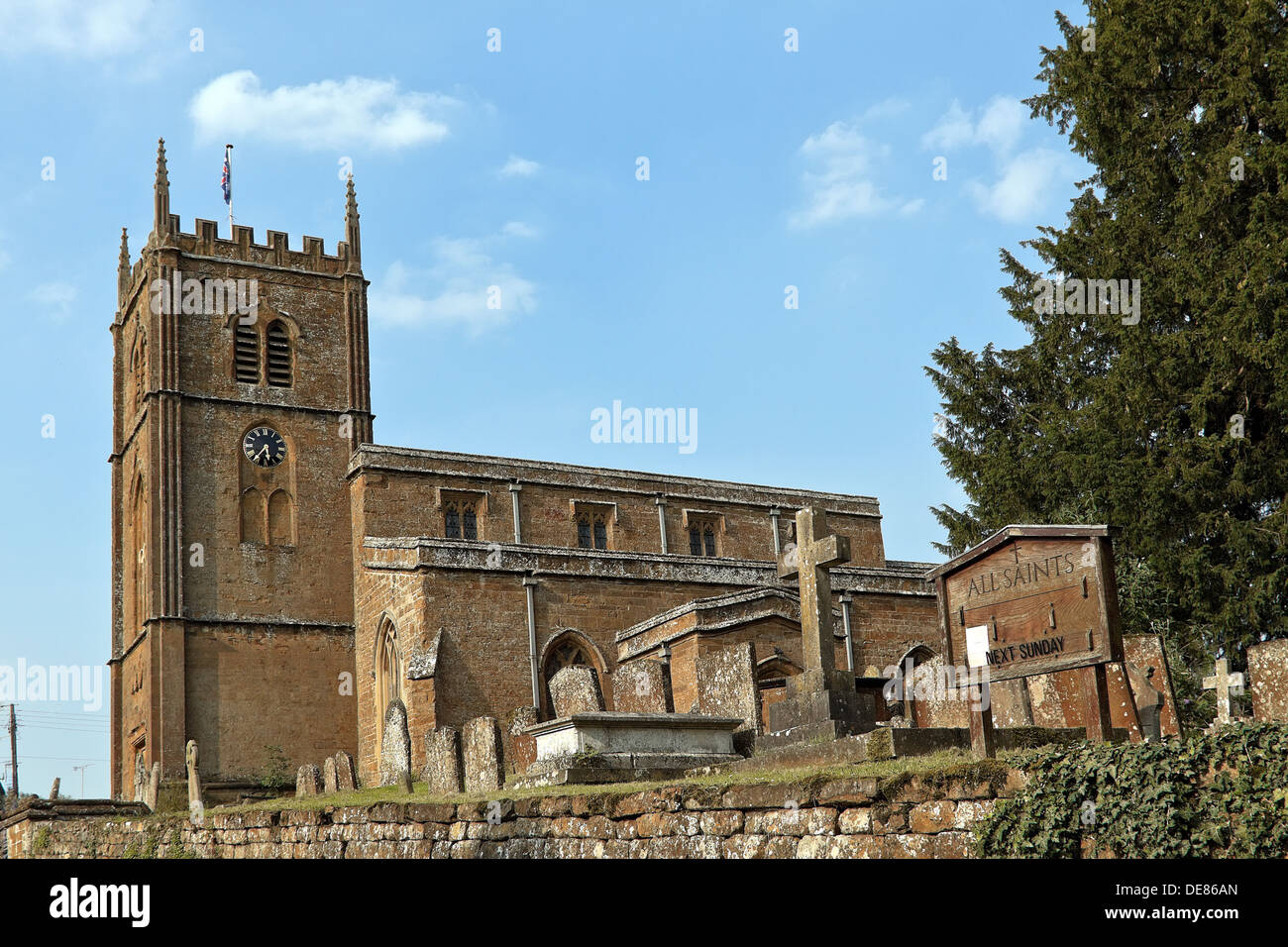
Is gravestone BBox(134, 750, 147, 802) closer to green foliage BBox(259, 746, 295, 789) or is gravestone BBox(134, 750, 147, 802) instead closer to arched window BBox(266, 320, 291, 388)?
green foliage BBox(259, 746, 295, 789)

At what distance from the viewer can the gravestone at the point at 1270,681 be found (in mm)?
8875

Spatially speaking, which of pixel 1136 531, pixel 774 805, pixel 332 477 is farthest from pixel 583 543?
pixel 774 805

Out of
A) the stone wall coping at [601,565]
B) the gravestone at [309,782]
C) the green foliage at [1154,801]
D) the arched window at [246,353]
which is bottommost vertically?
the gravestone at [309,782]

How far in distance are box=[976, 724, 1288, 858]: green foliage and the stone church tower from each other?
2786 cm

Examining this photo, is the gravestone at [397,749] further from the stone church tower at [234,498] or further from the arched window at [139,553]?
the arched window at [139,553]

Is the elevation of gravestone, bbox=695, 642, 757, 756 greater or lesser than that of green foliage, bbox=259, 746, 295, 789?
greater

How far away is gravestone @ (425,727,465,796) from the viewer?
13.1 metres

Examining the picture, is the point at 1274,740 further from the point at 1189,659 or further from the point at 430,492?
the point at 430,492

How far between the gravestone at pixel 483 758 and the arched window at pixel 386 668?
17.3m

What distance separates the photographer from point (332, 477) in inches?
1407

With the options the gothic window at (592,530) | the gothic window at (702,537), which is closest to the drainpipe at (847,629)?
the gothic window at (702,537)

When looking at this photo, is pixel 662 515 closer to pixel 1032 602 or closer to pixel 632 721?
pixel 632 721

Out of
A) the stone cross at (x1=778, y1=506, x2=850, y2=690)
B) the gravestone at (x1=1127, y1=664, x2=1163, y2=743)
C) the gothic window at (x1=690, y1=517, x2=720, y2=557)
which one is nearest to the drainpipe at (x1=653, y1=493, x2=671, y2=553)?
the gothic window at (x1=690, y1=517, x2=720, y2=557)

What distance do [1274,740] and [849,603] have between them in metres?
25.1
